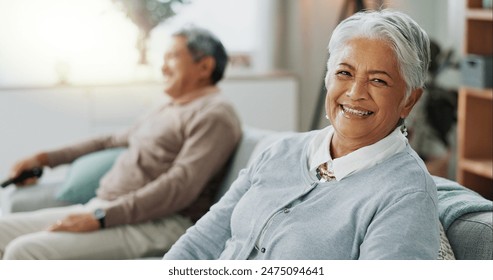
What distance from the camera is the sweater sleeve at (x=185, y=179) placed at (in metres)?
1.86

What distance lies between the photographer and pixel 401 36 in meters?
1.10

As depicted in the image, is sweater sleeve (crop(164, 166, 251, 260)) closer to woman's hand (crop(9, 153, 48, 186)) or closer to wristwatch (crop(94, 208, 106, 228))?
wristwatch (crop(94, 208, 106, 228))

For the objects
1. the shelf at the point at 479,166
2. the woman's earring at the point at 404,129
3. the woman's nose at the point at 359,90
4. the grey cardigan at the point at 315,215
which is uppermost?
the woman's nose at the point at 359,90

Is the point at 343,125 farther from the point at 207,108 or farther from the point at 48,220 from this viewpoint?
the point at 48,220

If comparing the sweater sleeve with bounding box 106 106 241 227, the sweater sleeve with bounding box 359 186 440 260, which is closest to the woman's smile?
the sweater sleeve with bounding box 359 186 440 260

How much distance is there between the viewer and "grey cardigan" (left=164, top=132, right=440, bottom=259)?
107 cm

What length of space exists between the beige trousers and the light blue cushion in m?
0.26

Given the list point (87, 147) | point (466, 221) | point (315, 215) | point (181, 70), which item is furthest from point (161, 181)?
point (466, 221)

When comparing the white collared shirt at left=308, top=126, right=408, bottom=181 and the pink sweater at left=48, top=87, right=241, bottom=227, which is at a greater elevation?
the white collared shirt at left=308, top=126, right=408, bottom=181

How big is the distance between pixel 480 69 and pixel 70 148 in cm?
155

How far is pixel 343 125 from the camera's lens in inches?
46.3

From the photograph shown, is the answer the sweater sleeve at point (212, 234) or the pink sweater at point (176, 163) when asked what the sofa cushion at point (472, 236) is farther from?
the pink sweater at point (176, 163)

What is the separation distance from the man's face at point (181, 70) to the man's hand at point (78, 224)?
1.67 ft

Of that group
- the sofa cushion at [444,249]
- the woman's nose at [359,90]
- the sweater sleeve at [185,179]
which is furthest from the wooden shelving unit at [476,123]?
the woman's nose at [359,90]
